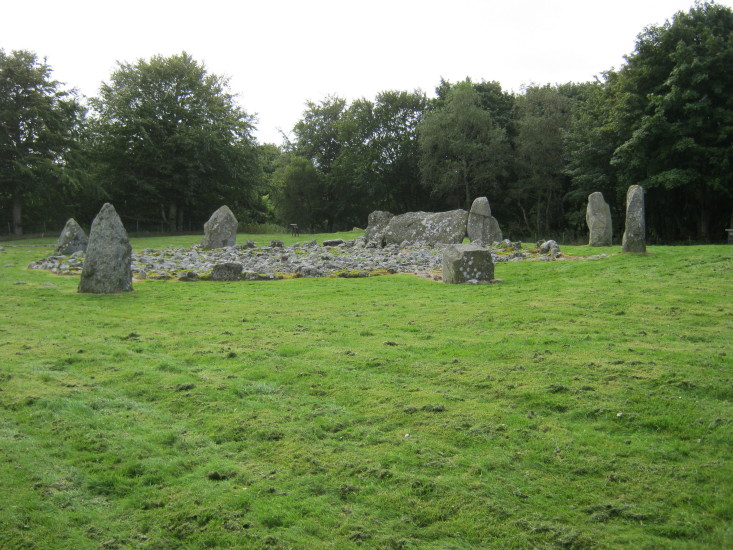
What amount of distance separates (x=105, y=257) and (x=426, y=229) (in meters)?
17.8

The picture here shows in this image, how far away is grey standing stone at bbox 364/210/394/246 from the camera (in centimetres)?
3128

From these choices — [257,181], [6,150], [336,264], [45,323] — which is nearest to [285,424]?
[45,323]

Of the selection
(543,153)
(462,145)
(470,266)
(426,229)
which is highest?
(462,145)

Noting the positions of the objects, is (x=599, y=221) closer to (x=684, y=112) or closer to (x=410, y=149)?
(x=684, y=112)

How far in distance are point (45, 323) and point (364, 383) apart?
765 cm

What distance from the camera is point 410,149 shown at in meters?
52.1

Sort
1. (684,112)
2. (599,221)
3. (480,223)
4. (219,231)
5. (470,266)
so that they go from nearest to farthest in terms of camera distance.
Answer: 1. (470,266)
2. (599,221)
3. (480,223)
4. (219,231)
5. (684,112)

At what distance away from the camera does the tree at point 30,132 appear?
139ft

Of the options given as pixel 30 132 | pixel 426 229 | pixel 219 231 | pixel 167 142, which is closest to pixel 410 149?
pixel 167 142

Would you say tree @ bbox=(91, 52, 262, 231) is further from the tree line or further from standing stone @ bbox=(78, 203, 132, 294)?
standing stone @ bbox=(78, 203, 132, 294)

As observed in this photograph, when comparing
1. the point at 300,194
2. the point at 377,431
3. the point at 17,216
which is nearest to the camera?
the point at 377,431

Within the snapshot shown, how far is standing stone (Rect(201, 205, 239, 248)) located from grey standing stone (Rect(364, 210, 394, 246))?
736 cm

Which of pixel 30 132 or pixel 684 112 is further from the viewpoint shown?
pixel 30 132

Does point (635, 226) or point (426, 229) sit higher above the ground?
point (426, 229)
